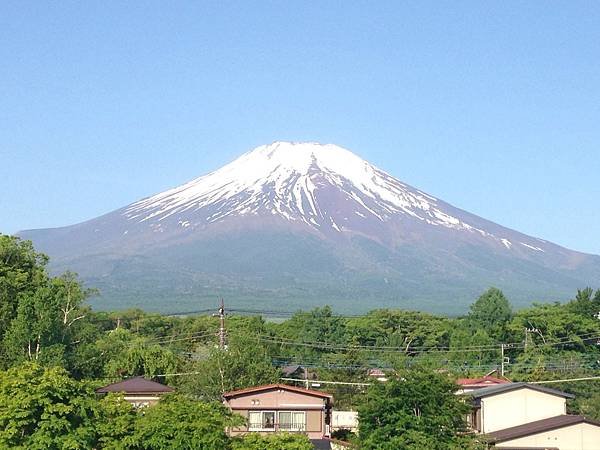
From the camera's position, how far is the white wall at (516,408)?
3491 cm

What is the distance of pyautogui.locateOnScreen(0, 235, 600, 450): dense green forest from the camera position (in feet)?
88.8

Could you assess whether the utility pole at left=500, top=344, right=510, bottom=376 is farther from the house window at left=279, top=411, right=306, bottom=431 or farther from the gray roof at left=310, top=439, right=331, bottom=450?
the gray roof at left=310, top=439, right=331, bottom=450

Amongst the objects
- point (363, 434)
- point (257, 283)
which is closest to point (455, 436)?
point (363, 434)

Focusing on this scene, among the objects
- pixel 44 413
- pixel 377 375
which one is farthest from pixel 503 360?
pixel 44 413

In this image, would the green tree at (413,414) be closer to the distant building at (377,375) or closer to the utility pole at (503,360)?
the distant building at (377,375)

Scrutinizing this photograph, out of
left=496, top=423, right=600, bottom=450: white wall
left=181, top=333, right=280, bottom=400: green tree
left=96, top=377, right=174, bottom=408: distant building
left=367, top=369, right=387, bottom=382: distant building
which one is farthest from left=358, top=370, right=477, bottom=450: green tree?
left=96, top=377, right=174, bottom=408: distant building

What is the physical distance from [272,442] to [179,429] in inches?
85.5

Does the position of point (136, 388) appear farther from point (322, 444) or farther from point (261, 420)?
point (322, 444)

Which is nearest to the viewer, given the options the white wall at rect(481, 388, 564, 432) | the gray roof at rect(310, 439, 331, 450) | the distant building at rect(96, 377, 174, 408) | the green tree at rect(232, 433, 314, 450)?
the green tree at rect(232, 433, 314, 450)

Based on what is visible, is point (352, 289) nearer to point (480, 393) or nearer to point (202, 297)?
point (202, 297)

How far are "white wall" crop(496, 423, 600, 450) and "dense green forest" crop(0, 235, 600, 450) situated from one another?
308 centimetres

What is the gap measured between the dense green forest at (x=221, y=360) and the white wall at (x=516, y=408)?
1.49 metres

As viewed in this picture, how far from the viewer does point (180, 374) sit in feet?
158

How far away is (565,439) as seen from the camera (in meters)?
32.4
